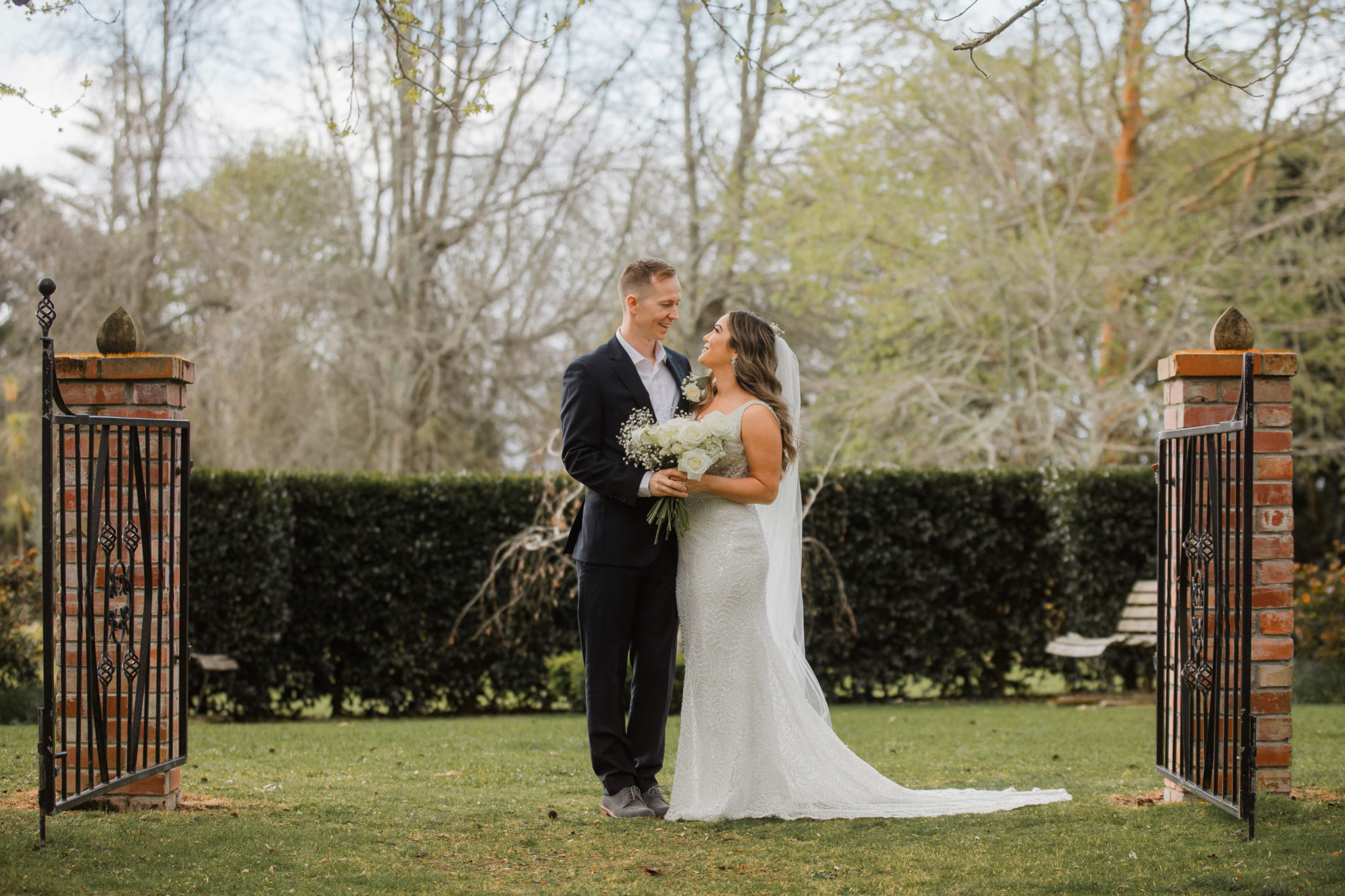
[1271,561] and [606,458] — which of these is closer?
[1271,561]

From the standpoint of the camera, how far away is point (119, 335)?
4.22 m

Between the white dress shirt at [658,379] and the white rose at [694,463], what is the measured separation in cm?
44

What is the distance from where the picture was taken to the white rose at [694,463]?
432 cm

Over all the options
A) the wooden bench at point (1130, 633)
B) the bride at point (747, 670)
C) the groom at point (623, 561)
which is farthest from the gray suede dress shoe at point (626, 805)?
the wooden bench at point (1130, 633)

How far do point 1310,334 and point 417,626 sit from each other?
40.0 feet

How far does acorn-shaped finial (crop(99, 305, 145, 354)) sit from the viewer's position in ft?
13.8

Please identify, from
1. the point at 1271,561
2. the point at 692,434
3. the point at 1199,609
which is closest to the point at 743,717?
the point at 692,434

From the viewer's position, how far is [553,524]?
881cm

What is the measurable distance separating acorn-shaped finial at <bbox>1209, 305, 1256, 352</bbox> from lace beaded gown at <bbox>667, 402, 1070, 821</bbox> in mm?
1802

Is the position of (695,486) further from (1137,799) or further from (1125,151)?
(1125,151)

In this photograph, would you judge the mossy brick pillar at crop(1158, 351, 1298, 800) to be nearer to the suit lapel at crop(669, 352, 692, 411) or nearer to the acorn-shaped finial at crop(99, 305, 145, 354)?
the suit lapel at crop(669, 352, 692, 411)

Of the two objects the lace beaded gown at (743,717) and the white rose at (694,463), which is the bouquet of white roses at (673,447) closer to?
the white rose at (694,463)

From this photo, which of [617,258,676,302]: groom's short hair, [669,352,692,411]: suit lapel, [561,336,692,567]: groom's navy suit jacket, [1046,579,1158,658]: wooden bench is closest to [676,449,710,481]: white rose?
[561,336,692,567]: groom's navy suit jacket

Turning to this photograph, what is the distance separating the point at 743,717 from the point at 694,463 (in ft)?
3.43
